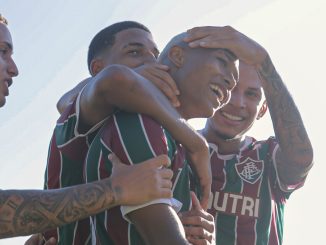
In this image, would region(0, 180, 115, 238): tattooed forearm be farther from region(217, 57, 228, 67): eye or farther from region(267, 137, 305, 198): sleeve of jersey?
region(267, 137, 305, 198): sleeve of jersey

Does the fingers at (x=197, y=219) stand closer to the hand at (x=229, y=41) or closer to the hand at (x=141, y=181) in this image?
the hand at (x=141, y=181)

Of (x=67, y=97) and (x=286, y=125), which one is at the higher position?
(x=67, y=97)

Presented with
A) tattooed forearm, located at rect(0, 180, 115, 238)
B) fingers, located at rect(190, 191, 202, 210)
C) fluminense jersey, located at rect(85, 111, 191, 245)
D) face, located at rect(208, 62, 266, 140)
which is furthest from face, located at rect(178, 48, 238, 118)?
face, located at rect(208, 62, 266, 140)

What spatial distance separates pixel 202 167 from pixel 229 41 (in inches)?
42.7

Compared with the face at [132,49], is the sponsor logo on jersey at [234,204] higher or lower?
lower

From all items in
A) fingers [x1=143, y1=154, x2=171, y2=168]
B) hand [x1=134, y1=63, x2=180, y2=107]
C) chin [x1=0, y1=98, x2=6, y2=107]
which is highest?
hand [x1=134, y1=63, x2=180, y2=107]

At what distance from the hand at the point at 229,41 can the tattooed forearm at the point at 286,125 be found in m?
0.21

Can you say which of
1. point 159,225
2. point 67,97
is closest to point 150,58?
point 67,97

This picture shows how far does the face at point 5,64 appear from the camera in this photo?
3.71m

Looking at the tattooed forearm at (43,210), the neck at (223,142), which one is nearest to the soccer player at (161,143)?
the tattooed forearm at (43,210)

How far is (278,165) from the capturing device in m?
4.94

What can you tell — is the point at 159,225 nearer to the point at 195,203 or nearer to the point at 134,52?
the point at 195,203

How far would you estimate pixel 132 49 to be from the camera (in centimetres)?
464

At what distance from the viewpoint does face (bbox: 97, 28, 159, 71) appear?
15.2 ft
